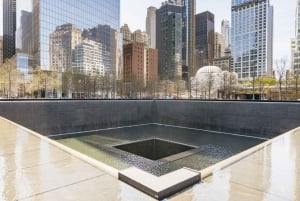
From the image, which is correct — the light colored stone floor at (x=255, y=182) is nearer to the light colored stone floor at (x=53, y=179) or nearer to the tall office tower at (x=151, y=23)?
the light colored stone floor at (x=53, y=179)

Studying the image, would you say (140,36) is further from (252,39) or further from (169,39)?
(252,39)

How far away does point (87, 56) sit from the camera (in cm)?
5966

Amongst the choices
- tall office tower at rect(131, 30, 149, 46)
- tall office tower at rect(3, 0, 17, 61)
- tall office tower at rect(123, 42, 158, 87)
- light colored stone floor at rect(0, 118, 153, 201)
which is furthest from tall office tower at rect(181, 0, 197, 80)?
light colored stone floor at rect(0, 118, 153, 201)

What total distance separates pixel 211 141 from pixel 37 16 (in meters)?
49.1

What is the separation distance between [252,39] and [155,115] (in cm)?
9830

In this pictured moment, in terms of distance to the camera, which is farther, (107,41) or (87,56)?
(107,41)

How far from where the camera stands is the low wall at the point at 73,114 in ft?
43.7

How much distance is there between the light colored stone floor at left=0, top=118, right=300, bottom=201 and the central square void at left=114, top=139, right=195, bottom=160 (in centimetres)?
776

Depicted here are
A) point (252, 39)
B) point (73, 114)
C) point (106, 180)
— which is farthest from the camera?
point (252, 39)

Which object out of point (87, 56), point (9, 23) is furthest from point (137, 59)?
point (9, 23)

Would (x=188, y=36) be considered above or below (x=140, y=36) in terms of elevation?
below

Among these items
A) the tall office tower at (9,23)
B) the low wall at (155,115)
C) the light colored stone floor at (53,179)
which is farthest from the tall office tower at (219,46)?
the light colored stone floor at (53,179)

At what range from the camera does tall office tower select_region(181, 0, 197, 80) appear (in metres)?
116

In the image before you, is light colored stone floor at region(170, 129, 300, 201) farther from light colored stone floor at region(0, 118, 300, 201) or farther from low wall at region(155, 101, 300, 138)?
low wall at region(155, 101, 300, 138)
